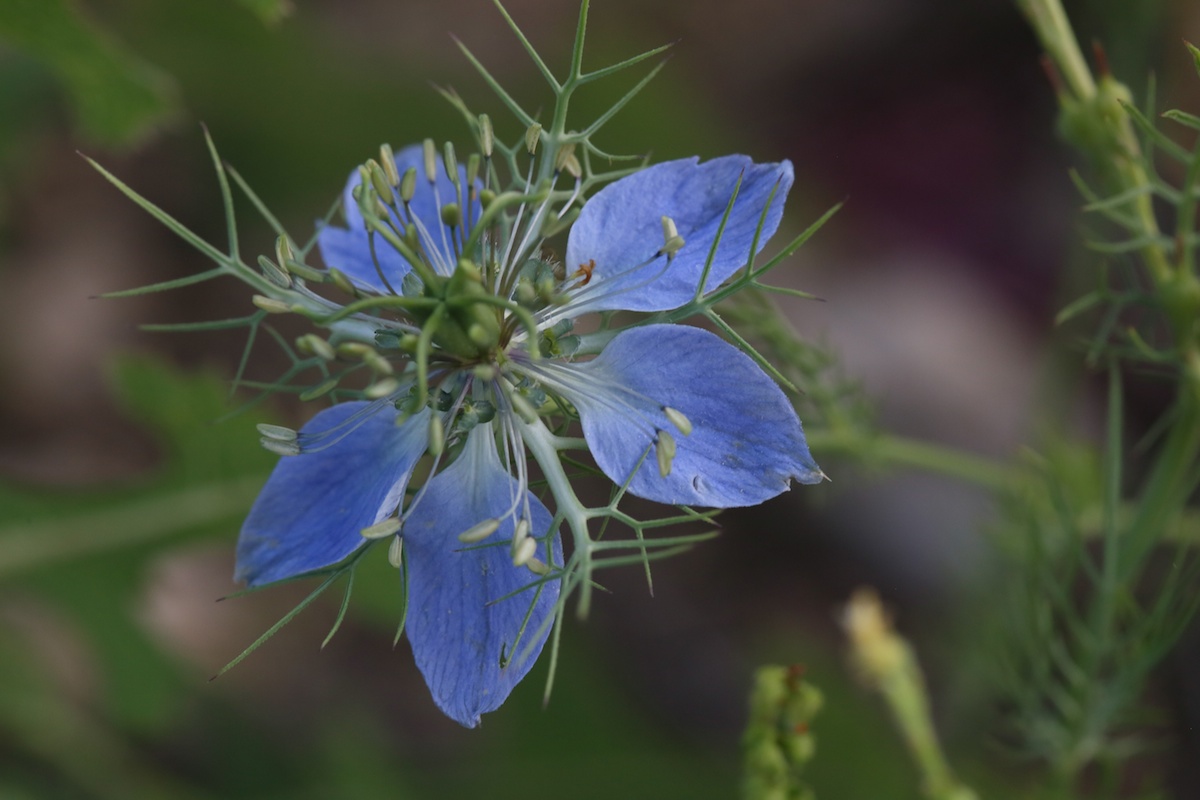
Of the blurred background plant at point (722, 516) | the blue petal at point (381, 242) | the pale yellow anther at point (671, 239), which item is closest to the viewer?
the pale yellow anther at point (671, 239)

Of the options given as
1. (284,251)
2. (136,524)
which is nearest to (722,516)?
(136,524)

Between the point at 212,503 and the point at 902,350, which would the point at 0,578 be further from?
the point at 902,350

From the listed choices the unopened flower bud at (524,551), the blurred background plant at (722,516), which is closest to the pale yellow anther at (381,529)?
the unopened flower bud at (524,551)

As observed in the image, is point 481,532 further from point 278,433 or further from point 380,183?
point 380,183

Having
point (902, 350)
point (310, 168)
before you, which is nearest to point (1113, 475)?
point (902, 350)

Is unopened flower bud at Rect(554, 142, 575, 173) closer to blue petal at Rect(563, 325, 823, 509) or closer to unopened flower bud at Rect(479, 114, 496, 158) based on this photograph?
unopened flower bud at Rect(479, 114, 496, 158)

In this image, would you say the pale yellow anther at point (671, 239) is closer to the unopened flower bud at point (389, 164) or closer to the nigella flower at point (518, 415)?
the nigella flower at point (518, 415)

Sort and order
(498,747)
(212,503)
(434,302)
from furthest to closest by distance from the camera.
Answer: (498,747), (212,503), (434,302)
